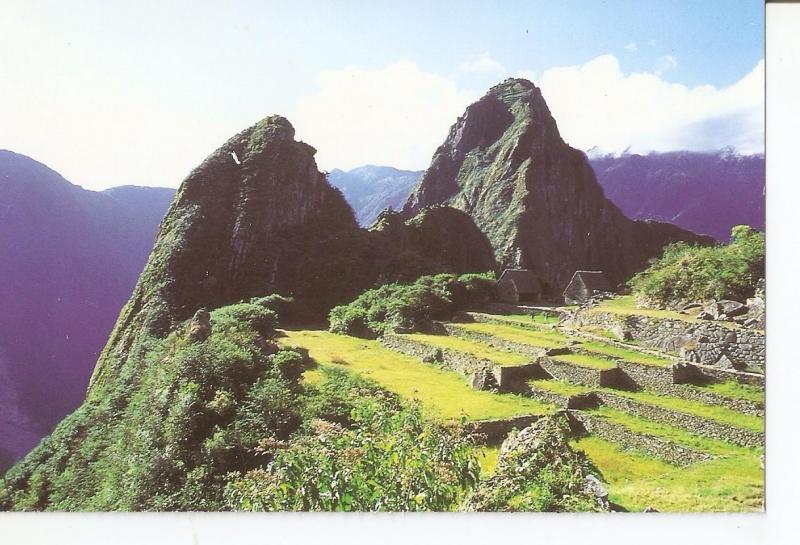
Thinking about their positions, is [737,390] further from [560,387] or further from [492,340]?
[492,340]

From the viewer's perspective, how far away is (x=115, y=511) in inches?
146

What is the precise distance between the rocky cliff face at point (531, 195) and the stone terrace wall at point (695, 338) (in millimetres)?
632

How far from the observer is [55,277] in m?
4.88

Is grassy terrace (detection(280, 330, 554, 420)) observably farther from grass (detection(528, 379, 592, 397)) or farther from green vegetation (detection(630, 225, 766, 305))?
green vegetation (detection(630, 225, 766, 305))

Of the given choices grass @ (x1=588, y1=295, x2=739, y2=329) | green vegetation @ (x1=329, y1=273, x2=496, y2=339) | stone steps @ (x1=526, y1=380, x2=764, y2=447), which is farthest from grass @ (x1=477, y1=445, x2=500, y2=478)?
grass @ (x1=588, y1=295, x2=739, y2=329)

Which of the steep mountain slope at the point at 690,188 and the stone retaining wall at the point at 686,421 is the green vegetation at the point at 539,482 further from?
the steep mountain slope at the point at 690,188

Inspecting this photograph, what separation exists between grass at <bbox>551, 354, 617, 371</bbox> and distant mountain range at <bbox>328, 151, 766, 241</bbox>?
57.3 inches

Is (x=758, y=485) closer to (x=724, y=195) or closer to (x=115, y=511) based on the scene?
(x=724, y=195)

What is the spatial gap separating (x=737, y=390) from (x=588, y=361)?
3.68 feet

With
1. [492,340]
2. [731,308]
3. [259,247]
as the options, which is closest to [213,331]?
[259,247]

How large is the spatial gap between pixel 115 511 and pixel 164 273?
7.98 ft

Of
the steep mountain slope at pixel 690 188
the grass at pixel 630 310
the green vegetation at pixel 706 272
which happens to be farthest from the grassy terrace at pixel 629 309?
the steep mountain slope at pixel 690 188

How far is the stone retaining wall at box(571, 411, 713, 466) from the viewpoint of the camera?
137 inches
